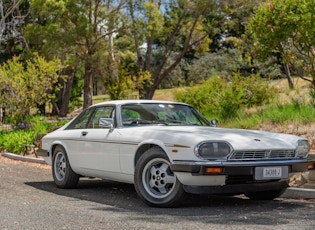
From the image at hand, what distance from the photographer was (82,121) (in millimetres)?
9008

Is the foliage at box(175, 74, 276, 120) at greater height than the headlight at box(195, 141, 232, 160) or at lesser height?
greater

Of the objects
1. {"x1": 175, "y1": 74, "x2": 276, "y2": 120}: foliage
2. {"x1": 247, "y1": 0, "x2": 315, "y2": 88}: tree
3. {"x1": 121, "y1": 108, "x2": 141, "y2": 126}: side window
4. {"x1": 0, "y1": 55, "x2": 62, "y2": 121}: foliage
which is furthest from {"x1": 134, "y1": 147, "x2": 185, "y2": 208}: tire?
{"x1": 0, "y1": 55, "x2": 62, "y2": 121}: foliage

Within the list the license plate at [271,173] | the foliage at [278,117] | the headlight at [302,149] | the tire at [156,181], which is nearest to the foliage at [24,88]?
the foliage at [278,117]

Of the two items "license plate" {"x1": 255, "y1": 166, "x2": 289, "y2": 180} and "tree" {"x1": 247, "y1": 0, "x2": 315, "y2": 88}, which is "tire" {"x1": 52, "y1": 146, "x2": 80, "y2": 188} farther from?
"tree" {"x1": 247, "y1": 0, "x2": 315, "y2": 88}

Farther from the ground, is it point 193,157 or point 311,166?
point 193,157

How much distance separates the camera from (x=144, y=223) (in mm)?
5844

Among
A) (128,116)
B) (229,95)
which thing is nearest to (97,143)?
(128,116)

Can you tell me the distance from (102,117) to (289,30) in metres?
7.70

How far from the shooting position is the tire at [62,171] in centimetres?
885

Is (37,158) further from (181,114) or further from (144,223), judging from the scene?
(144,223)

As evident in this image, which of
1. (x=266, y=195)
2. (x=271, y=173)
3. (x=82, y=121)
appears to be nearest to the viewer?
(x=271, y=173)

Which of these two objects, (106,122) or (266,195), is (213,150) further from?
(106,122)

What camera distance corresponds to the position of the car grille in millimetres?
6620

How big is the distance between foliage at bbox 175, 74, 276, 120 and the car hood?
8361 mm
